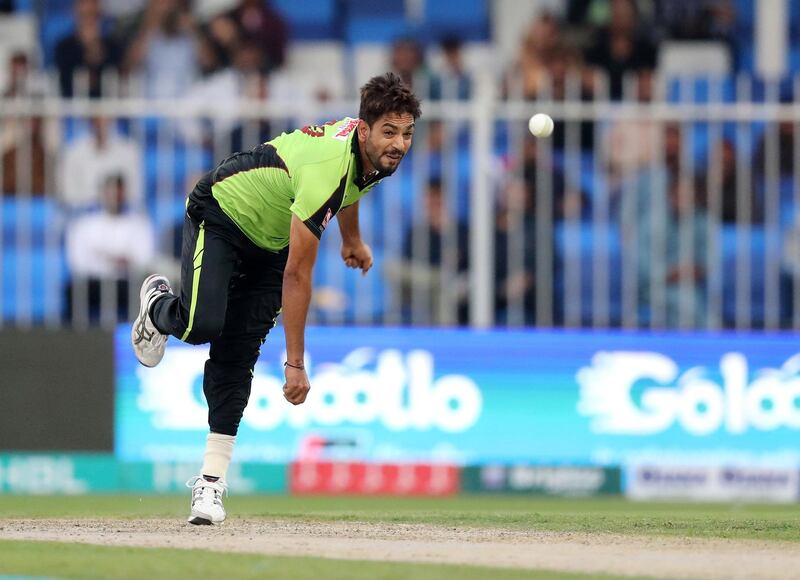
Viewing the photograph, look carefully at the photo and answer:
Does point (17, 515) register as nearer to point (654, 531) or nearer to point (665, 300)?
point (654, 531)

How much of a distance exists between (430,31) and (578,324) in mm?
4701

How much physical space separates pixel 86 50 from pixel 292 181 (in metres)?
8.33

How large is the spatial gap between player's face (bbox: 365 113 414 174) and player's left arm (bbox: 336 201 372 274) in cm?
96

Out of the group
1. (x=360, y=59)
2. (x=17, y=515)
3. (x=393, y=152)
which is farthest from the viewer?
(x=360, y=59)

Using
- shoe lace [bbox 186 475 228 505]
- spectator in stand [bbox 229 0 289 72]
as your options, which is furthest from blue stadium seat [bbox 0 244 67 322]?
shoe lace [bbox 186 475 228 505]

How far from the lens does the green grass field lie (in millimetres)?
5977

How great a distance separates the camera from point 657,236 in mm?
13359

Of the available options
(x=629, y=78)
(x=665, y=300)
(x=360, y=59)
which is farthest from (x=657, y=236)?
(x=360, y=59)

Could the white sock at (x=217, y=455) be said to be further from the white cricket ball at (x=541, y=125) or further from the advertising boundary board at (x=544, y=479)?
the advertising boundary board at (x=544, y=479)

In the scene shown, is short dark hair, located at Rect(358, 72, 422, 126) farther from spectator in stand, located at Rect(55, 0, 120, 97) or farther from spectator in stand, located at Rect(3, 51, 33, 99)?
spectator in stand, located at Rect(55, 0, 120, 97)

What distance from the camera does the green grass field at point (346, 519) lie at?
19.6ft

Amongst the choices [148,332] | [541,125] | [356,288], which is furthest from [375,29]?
[148,332]

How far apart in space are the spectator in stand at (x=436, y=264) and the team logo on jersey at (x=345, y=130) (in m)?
5.73

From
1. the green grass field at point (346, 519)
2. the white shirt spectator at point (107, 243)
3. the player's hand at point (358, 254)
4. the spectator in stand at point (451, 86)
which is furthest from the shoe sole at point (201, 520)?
the spectator in stand at point (451, 86)
